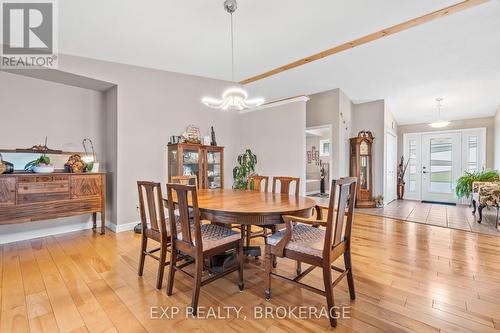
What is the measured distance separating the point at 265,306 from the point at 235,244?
1.67 feet

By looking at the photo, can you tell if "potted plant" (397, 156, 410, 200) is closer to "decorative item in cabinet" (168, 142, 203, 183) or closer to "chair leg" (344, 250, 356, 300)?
"decorative item in cabinet" (168, 142, 203, 183)

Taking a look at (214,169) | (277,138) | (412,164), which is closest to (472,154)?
(412,164)

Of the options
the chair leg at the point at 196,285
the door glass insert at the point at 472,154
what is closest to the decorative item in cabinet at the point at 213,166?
the chair leg at the point at 196,285

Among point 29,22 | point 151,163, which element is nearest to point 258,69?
point 151,163

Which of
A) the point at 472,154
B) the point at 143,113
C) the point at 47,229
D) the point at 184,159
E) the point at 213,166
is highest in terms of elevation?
the point at 143,113

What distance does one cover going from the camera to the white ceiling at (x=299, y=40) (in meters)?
2.49

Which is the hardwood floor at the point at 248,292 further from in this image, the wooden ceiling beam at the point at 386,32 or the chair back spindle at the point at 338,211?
the wooden ceiling beam at the point at 386,32

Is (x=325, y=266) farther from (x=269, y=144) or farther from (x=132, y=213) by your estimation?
(x=269, y=144)

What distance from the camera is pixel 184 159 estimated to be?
13.7 ft

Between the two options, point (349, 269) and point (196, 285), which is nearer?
point (196, 285)

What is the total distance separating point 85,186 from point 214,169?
2039 mm

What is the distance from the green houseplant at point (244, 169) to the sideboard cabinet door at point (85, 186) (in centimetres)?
248

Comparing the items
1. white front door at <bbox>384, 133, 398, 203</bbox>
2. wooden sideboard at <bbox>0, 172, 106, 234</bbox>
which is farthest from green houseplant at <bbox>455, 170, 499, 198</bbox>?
wooden sideboard at <bbox>0, 172, 106, 234</bbox>

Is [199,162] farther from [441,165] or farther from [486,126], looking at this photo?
[486,126]
